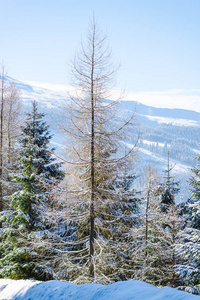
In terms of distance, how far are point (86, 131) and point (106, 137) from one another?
781mm

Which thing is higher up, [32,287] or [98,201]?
[98,201]


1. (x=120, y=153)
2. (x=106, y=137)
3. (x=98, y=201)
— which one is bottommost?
(x=98, y=201)

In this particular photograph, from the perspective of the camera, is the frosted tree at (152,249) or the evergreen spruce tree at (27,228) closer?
the evergreen spruce tree at (27,228)

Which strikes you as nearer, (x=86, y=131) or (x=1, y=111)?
(x=86, y=131)

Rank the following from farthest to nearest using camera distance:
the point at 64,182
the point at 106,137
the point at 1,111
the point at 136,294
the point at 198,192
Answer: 1. the point at 1,111
2. the point at 198,192
3. the point at 64,182
4. the point at 106,137
5. the point at 136,294

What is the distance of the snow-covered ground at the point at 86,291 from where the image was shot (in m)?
3.64

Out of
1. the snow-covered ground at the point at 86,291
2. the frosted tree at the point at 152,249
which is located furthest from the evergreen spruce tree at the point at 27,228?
the frosted tree at the point at 152,249

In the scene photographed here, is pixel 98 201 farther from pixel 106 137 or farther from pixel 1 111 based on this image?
pixel 1 111

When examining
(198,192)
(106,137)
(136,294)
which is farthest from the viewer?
(198,192)

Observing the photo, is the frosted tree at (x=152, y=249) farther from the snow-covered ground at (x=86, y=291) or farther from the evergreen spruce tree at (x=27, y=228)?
the snow-covered ground at (x=86, y=291)

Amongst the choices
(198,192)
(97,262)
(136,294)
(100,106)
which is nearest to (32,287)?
(136,294)

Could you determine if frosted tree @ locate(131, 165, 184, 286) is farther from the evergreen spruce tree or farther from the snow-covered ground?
the snow-covered ground

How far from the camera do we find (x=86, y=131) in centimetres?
770

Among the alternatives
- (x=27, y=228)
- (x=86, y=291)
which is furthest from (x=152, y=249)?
(x=86, y=291)
